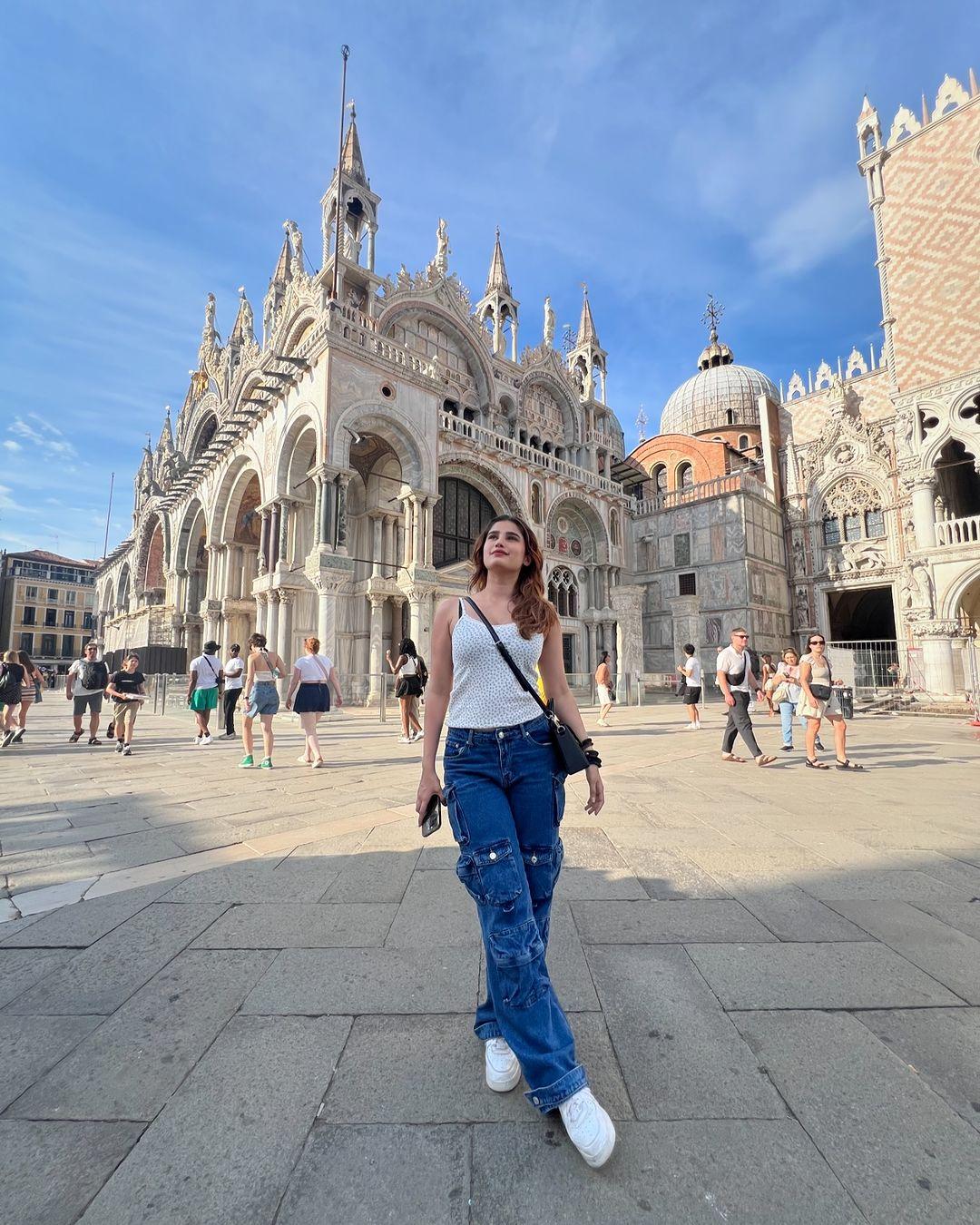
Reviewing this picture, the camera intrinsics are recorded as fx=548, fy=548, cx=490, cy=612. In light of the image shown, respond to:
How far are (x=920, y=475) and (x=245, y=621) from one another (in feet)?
90.2

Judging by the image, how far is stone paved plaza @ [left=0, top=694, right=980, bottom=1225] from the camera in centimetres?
126

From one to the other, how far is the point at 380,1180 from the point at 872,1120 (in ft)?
4.17

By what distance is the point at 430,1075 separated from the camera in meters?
1.63

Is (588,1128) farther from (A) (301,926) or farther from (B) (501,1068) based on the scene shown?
(A) (301,926)

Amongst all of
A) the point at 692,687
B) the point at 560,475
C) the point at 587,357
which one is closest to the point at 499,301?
the point at 587,357

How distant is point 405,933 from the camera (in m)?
2.53

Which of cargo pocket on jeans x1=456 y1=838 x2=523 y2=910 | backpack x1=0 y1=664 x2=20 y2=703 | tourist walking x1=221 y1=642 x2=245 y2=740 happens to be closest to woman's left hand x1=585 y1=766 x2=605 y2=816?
cargo pocket on jeans x1=456 y1=838 x2=523 y2=910

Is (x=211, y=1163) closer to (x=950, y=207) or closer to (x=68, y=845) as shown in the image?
(x=68, y=845)

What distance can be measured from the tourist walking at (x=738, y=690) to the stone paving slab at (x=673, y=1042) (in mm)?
5183

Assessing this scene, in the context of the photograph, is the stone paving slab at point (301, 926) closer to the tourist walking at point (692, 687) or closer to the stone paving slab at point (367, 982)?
the stone paving slab at point (367, 982)

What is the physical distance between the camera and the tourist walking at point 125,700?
842 cm

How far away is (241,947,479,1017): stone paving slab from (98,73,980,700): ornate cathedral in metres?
14.9

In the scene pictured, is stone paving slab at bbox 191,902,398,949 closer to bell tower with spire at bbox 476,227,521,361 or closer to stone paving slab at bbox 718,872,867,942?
stone paving slab at bbox 718,872,867,942

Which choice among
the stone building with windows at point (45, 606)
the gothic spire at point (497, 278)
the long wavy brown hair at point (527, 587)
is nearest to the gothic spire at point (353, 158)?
the gothic spire at point (497, 278)
